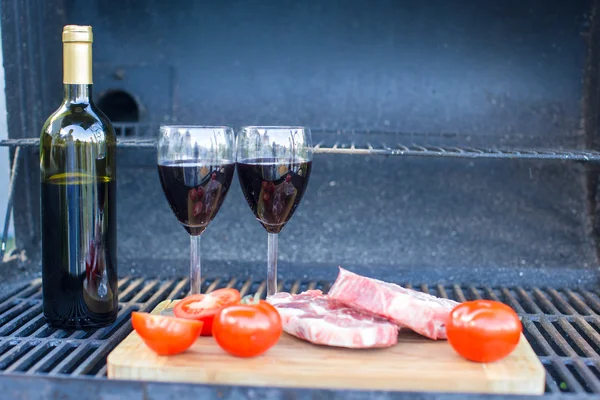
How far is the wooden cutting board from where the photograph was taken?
2.69 feet

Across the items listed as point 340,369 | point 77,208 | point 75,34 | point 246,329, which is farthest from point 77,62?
point 340,369

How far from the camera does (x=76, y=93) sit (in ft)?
3.22

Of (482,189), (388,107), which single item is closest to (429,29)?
(388,107)

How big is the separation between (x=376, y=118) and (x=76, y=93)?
70 centimetres

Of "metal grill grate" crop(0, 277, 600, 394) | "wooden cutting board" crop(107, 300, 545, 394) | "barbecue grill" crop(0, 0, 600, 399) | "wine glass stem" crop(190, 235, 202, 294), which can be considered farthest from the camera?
"barbecue grill" crop(0, 0, 600, 399)

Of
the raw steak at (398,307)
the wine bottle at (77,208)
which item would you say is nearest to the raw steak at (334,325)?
the raw steak at (398,307)

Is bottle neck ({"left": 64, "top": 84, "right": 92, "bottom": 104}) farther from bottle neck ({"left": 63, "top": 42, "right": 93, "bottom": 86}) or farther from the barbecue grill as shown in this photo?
the barbecue grill

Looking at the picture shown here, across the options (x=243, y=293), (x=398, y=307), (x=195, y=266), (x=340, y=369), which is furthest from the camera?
(x=243, y=293)

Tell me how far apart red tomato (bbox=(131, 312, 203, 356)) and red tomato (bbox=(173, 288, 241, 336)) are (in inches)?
3.1

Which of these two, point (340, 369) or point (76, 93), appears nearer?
point (340, 369)

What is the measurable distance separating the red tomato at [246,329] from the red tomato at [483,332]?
23cm

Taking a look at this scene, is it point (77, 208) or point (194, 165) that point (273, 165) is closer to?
point (194, 165)

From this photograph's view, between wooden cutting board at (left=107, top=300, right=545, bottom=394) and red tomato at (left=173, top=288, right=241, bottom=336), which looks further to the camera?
red tomato at (left=173, top=288, right=241, bottom=336)

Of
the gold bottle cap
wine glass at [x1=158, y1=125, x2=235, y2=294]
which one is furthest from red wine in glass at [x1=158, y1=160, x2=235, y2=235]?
the gold bottle cap
